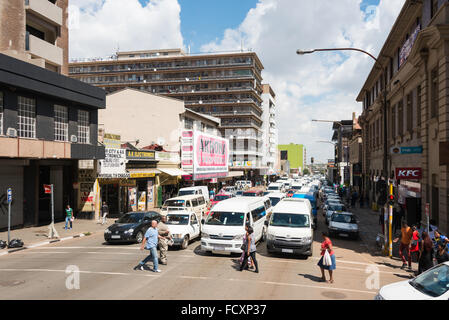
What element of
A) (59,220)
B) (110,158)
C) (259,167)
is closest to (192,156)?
(110,158)

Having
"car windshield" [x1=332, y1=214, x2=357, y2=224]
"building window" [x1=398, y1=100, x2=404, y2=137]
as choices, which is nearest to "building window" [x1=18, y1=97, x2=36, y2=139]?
"car windshield" [x1=332, y1=214, x2=357, y2=224]

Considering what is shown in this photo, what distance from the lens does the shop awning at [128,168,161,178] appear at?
102 ft

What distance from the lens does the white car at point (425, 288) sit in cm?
686

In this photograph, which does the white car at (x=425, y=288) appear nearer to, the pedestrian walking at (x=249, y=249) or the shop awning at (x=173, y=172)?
the pedestrian walking at (x=249, y=249)

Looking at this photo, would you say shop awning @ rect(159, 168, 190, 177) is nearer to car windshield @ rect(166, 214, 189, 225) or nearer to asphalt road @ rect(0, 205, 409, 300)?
car windshield @ rect(166, 214, 189, 225)

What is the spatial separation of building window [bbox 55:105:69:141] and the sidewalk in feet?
20.2

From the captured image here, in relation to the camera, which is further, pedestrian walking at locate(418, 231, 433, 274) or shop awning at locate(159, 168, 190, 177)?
shop awning at locate(159, 168, 190, 177)

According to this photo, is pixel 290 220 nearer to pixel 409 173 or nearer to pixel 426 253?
pixel 426 253

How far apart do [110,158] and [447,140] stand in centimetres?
2284

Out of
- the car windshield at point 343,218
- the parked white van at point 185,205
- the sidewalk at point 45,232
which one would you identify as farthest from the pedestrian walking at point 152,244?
the car windshield at point 343,218

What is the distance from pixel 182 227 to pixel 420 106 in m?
16.1

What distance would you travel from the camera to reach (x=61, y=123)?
24.8 metres

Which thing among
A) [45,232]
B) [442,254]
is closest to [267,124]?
[45,232]

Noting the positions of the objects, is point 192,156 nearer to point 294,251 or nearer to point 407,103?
point 407,103
